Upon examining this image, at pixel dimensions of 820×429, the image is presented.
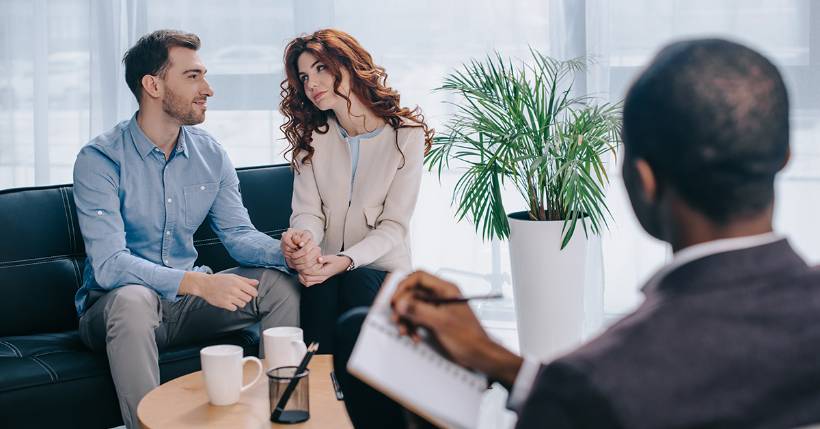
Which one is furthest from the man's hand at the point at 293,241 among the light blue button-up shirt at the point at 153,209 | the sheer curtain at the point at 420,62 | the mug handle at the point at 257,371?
the sheer curtain at the point at 420,62

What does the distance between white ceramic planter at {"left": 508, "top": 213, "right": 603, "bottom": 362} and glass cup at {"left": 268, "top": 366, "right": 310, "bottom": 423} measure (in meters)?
1.58

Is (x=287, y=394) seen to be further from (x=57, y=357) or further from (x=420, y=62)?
(x=420, y=62)

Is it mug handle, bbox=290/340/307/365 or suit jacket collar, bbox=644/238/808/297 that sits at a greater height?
suit jacket collar, bbox=644/238/808/297

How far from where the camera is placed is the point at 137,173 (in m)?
2.54

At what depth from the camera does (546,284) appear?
3158mm

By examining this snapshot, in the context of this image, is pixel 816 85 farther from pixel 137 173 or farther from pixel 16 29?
pixel 16 29

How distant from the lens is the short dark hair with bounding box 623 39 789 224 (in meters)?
0.77

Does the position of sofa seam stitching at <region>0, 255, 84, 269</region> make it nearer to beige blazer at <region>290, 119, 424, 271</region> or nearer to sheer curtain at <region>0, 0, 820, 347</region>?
beige blazer at <region>290, 119, 424, 271</region>

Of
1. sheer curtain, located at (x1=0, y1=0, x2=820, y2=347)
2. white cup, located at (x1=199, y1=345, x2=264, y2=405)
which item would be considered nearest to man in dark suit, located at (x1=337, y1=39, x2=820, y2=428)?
white cup, located at (x1=199, y1=345, x2=264, y2=405)

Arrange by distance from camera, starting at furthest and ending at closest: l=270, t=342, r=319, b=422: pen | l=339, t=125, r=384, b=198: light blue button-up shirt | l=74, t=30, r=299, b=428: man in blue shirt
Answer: l=339, t=125, r=384, b=198: light blue button-up shirt, l=74, t=30, r=299, b=428: man in blue shirt, l=270, t=342, r=319, b=422: pen

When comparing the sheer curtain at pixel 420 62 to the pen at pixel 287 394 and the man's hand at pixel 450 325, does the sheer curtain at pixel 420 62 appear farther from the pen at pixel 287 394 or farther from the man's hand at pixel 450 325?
the man's hand at pixel 450 325

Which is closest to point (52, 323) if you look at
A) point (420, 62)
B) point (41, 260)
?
point (41, 260)

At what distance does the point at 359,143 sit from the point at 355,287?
1.59ft

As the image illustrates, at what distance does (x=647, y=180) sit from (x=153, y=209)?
198cm
